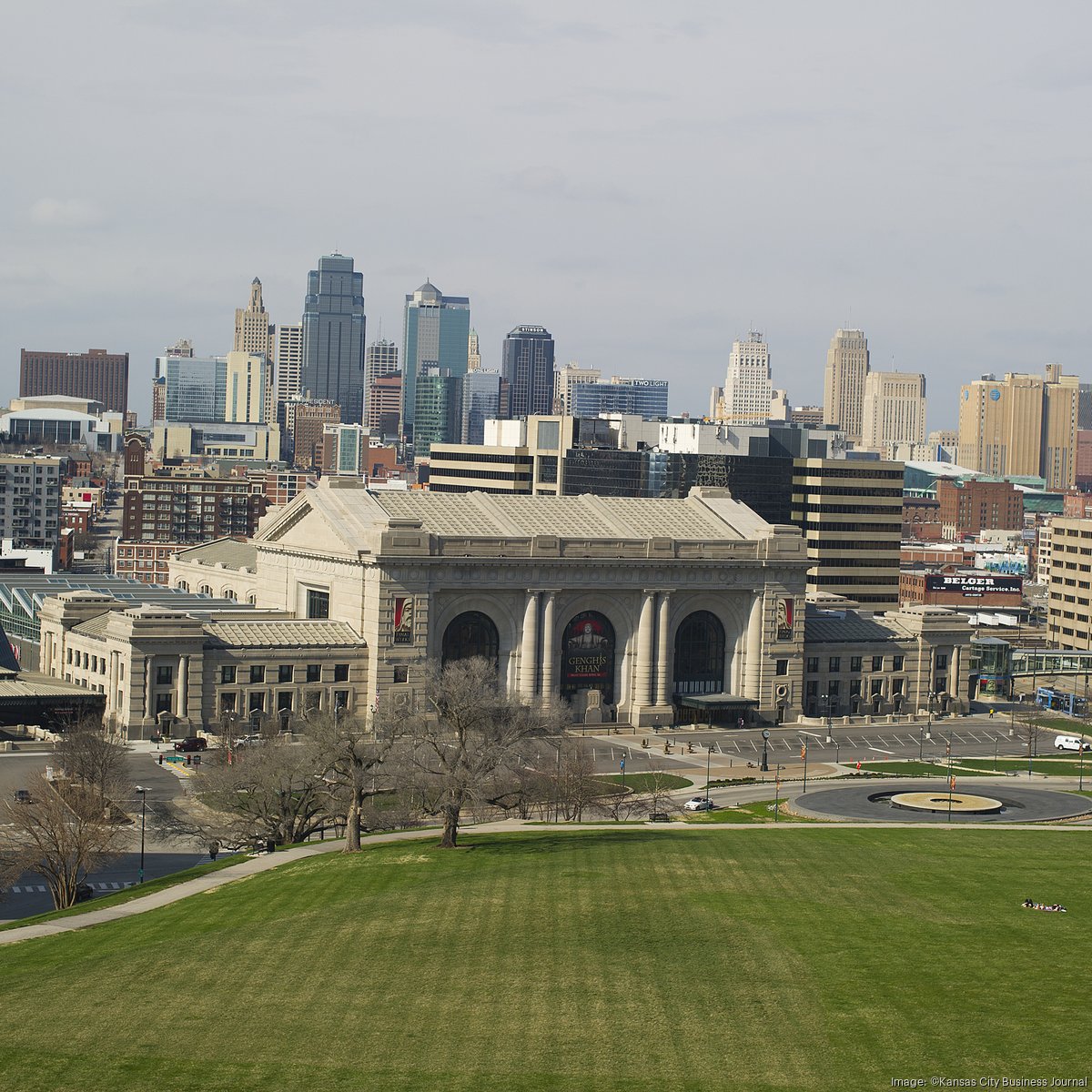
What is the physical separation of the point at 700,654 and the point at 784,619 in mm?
8406

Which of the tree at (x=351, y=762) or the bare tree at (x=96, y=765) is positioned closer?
the tree at (x=351, y=762)

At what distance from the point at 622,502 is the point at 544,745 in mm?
40413

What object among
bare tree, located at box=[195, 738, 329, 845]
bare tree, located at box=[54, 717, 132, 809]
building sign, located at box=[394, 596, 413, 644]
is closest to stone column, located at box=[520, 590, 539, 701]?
building sign, located at box=[394, 596, 413, 644]

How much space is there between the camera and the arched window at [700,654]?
17362cm

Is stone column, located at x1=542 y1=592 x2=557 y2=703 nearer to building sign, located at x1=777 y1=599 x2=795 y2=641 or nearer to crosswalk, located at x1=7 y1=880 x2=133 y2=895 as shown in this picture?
building sign, located at x1=777 y1=599 x2=795 y2=641

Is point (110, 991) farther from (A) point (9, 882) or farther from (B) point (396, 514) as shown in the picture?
(B) point (396, 514)

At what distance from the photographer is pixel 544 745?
472 feet

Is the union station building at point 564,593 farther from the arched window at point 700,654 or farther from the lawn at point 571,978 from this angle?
the lawn at point 571,978

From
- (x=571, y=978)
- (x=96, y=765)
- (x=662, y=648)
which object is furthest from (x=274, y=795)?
(x=662, y=648)

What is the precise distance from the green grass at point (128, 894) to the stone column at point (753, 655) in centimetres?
7832

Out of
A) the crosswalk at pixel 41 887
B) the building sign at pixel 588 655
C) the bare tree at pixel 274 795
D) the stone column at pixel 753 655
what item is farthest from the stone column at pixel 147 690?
the stone column at pixel 753 655

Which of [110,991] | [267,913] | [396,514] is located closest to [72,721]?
[396,514]

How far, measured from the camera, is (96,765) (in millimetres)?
115000

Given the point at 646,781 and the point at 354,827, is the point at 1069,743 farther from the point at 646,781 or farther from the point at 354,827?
the point at 354,827
